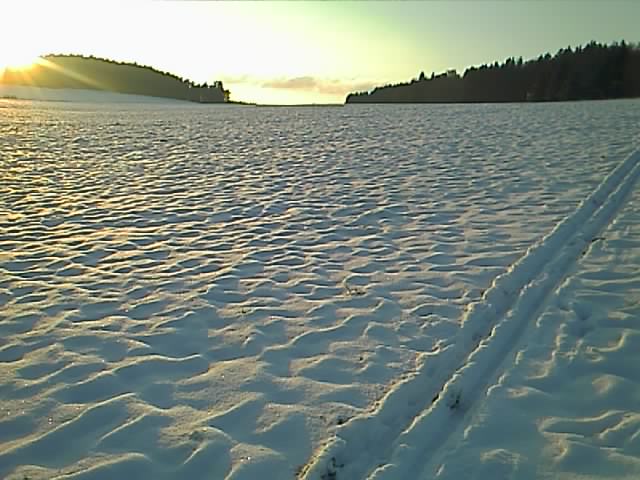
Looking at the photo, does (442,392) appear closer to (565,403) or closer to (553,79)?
(565,403)

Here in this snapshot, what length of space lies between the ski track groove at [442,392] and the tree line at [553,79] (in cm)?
6358

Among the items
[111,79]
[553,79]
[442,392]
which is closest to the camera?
[442,392]

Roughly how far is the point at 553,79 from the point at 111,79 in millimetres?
76780

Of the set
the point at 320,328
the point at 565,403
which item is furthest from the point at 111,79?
the point at 565,403

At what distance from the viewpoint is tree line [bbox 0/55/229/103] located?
265 feet

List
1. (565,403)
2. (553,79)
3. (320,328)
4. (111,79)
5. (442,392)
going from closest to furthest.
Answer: (565,403), (442,392), (320,328), (553,79), (111,79)

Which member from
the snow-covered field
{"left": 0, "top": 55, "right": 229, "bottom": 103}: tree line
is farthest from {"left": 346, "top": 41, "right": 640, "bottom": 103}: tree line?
the snow-covered field

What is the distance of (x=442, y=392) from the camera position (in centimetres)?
393

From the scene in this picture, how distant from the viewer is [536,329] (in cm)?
479

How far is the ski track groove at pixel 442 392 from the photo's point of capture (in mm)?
3277

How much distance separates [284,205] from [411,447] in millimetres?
6855

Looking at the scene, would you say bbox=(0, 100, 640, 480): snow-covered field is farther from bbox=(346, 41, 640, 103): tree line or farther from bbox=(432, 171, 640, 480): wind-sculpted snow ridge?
bbox=(346, 41, 640, 103): tree line

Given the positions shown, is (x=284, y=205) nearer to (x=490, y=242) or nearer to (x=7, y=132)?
(x=490, y=242)

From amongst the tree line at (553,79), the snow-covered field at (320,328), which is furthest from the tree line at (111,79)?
the snow-covered field at (320,328)
